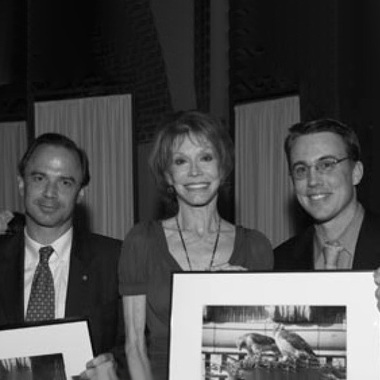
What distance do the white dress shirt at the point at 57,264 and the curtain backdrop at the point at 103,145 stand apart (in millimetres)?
5913

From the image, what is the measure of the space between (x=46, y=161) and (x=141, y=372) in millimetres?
1032

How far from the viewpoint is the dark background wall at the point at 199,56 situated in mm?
7426

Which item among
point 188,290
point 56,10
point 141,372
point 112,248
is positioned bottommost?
point 141,372

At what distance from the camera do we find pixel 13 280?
127 inches

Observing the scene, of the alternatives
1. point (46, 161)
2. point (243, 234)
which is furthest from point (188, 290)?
point (46, 161)

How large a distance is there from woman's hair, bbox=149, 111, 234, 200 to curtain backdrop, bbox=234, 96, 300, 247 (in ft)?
17.1

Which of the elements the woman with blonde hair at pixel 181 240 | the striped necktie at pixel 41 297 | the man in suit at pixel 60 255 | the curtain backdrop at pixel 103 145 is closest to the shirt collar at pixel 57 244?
the man in suit at pixel 60 255

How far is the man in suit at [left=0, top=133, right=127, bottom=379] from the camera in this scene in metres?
3.14

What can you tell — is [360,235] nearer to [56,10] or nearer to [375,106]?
[375,106]

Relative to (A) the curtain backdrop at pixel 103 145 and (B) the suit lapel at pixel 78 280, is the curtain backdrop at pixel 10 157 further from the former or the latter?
(B) the suit lapel at pixel 78 280

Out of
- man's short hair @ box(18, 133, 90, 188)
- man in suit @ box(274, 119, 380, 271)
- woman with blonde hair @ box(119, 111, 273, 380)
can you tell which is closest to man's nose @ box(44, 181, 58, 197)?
man's short hair @ box(18, 133, 90, 188)

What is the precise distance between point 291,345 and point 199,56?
6849mm

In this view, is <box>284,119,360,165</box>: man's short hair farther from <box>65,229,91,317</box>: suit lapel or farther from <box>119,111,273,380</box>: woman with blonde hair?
<box>65,229,91,317</box>: suit lapel

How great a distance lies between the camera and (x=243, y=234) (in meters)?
3.08
